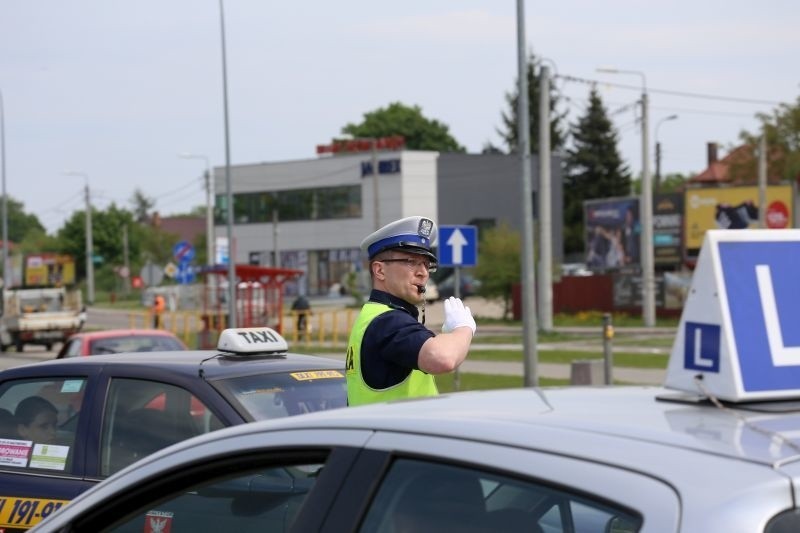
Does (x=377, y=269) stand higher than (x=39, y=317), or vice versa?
(x=377, y=269)

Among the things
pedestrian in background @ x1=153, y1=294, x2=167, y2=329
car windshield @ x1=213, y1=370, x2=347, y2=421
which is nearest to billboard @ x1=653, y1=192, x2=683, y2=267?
pedestrian in background @ x1=153, y1=294, x2=167, y2=329

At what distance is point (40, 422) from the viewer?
5.98 metres

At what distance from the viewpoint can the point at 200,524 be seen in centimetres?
344

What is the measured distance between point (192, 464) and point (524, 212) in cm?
1744

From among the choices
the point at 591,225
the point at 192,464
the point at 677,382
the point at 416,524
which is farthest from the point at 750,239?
the point at 591,225

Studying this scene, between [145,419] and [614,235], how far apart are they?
4822 centimetres

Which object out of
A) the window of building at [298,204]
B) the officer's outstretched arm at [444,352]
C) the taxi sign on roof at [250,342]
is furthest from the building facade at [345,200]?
the officer's outstretched arm at [444,352]

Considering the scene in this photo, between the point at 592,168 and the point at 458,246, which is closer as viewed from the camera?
the point at 458,246

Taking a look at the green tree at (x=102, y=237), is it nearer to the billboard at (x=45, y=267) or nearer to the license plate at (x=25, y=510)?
the billboard at (x=45, y=267)

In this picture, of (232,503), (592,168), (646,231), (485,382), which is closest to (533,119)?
(592,168)

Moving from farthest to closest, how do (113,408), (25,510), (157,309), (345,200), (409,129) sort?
1. (409,129)
2. (345,200)
3. (157,309)
4. (113,408)
5. (25,510)

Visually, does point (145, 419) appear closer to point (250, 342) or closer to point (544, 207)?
point (250, 342)

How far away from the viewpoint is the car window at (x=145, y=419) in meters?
5.66

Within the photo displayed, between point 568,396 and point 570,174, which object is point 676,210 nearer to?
point 570,174
